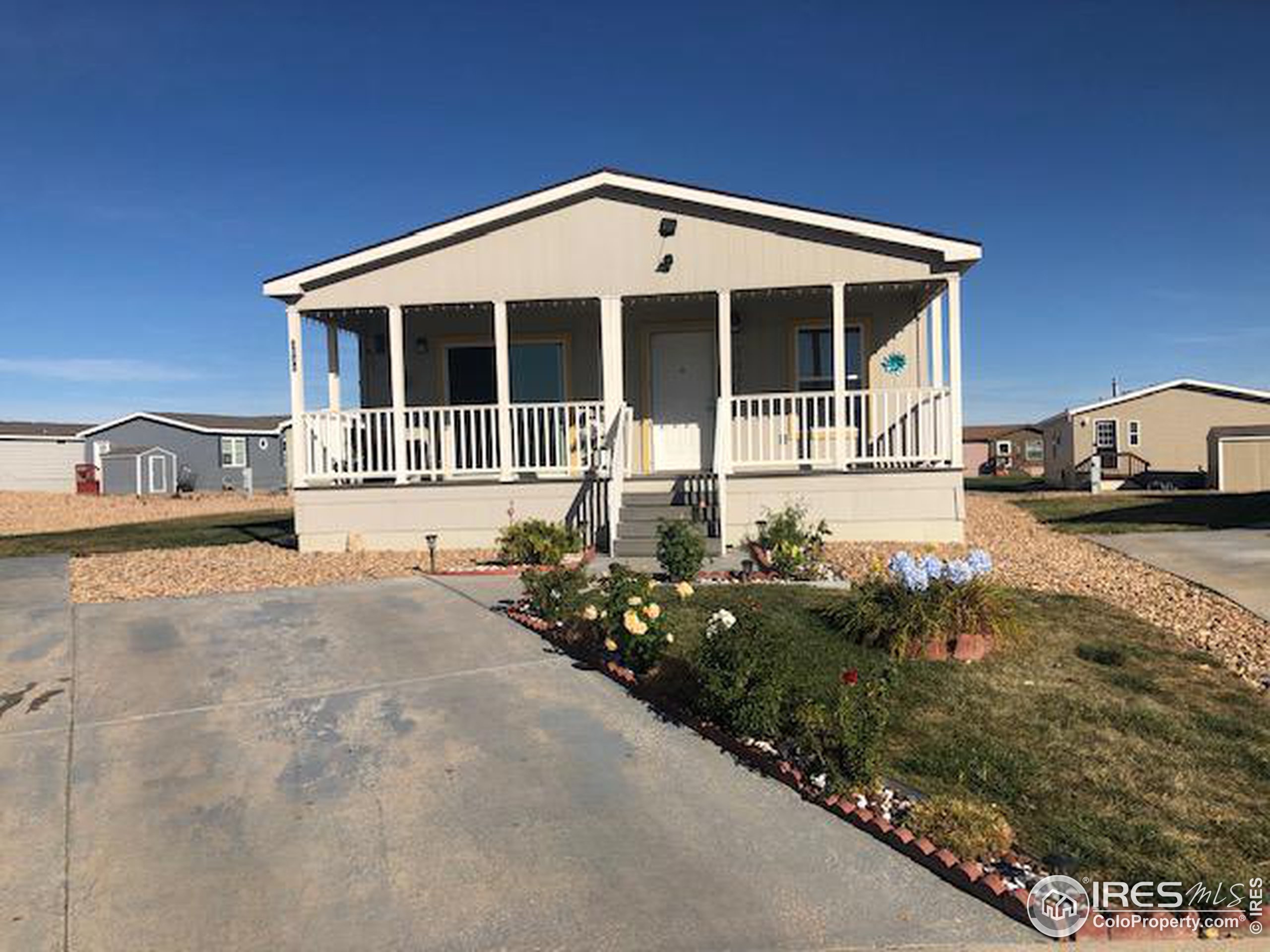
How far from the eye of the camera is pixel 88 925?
113 inches

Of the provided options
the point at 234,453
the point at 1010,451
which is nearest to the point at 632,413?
the point at 234,453

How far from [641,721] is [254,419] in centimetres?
4363

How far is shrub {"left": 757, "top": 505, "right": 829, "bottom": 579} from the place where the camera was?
26.9ft

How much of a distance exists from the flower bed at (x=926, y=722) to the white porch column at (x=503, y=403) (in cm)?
524

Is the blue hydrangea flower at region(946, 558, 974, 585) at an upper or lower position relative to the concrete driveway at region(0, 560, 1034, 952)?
upper

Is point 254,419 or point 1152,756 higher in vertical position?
point 254,419

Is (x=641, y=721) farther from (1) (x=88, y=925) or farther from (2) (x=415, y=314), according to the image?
(2) (x=415, y=314)

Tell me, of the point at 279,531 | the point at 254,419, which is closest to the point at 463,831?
the point at 279,531

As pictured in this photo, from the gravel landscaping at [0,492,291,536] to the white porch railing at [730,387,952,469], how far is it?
15987 millimetres

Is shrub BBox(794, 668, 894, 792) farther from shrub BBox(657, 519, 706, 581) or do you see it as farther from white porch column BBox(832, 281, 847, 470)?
white porch column BBox(832, 281, 847, 470)

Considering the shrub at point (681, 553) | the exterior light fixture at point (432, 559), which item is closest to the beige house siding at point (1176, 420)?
the shrub at point (681, 553)

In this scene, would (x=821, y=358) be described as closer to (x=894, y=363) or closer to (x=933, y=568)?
(x=894, y=363)

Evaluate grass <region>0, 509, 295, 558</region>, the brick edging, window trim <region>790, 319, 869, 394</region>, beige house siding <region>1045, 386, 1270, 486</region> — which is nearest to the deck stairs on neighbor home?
window trim <region>790, 319, 869, 394</region>

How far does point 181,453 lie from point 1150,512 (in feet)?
120
